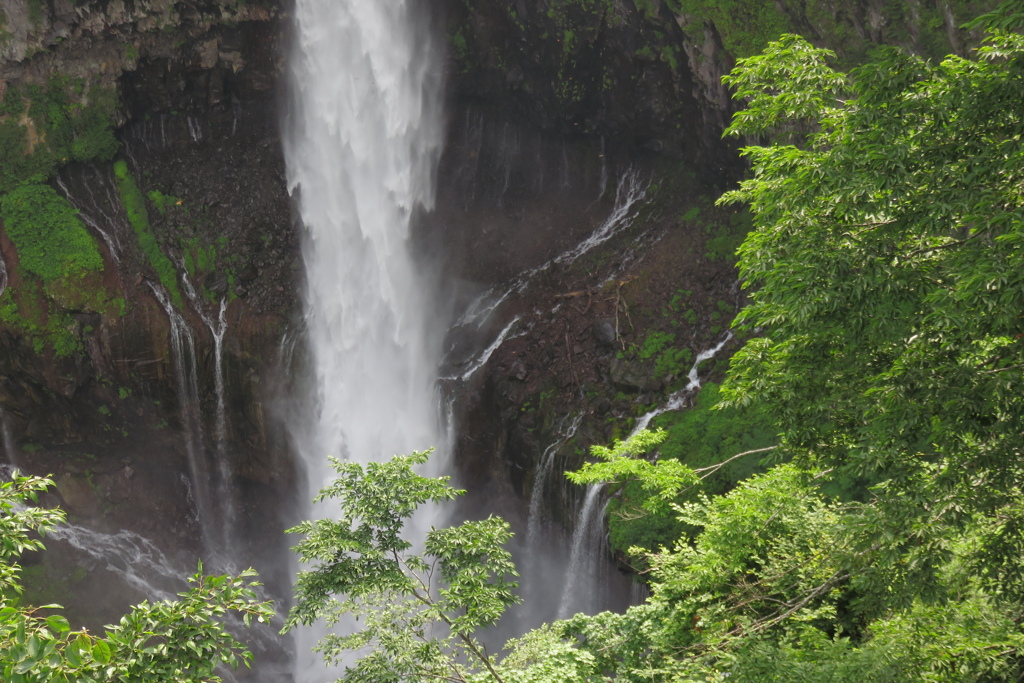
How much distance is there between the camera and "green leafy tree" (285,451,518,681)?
22.9ft

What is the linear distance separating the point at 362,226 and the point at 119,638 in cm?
1740

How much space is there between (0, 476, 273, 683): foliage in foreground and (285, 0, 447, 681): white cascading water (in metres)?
14.7

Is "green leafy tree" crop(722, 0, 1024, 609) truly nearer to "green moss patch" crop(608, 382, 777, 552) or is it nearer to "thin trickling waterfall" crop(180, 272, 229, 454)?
"green moss patch" crop(608, 382, 777, 552)

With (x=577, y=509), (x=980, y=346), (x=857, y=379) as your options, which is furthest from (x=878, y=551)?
(x=577, y=509)

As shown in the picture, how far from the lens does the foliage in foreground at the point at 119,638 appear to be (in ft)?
11.5

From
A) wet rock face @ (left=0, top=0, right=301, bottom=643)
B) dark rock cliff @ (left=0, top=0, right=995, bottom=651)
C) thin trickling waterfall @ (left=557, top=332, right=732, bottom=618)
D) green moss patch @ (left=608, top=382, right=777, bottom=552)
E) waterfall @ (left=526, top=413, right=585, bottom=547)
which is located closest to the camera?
green moss patch @ (left=608, top=382, right=777, bottom=552)

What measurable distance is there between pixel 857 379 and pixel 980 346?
3.14 feet

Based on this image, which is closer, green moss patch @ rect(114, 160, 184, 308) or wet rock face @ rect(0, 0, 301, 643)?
wet rock face @ rect(0, 0, 301, 643)

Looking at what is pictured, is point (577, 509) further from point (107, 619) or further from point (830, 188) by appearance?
point (107, 619)

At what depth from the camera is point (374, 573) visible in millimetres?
7066

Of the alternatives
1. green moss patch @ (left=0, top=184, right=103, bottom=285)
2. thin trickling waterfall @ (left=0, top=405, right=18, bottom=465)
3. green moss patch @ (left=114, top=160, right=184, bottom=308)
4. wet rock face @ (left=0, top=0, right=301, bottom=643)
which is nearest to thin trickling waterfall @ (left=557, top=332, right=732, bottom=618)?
wet rock face @ (left=0, top=0, right=301, bottom=643)

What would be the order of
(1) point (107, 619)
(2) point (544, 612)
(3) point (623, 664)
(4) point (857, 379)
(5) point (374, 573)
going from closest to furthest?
(4) point (857, 379), (5) point (374, 573), (3) point (623, 664), (2) point (544, 612), (1) point (107, 619)

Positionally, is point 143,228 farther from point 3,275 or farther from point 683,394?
point 683,394

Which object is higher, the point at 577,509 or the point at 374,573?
the point at 577,509
